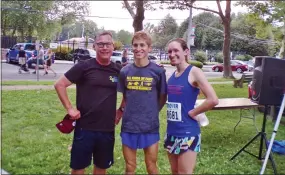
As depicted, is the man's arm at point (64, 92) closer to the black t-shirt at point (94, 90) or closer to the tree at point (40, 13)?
the black t-shirt at point (94, 90)

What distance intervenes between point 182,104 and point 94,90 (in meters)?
0.87

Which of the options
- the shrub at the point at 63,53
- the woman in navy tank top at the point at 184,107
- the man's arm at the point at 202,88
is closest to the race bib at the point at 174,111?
the woman in navy tank top at the point at 184,107

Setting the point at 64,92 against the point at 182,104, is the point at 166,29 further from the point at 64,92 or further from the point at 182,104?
the point at 182,104

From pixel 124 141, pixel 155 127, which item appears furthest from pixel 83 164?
pixel 155 127

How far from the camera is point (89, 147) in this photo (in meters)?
3.33

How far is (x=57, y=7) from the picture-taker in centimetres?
2673

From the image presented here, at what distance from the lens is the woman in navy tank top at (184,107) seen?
3.11 m

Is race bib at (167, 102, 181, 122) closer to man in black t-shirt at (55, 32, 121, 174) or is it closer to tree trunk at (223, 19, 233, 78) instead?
man in black t-shirt at (55, 32, 121, 174)

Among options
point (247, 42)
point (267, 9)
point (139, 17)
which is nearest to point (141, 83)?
point (139, 17)

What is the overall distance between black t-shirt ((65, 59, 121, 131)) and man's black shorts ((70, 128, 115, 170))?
69mm

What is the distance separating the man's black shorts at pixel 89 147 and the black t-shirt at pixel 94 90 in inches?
2.7

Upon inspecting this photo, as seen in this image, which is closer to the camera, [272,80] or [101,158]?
[101,158]

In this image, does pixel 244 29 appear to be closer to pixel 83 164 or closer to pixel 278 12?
pixel 278 12

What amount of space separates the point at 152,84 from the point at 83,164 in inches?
42.0
